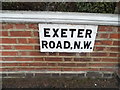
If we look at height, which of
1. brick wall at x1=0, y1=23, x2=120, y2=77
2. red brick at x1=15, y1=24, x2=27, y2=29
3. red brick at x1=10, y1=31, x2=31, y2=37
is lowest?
brick wall at x1=0, y1=23, x2=120, y2=77

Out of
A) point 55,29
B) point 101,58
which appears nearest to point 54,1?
point 55,29

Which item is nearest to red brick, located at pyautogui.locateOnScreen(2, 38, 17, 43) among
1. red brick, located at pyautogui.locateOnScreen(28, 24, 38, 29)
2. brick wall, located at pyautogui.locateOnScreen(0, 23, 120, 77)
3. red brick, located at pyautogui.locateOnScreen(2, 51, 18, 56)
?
brick wall, located at pyautogui.locateOnScreen(0, 23, 120, 77)

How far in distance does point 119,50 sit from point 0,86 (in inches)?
63.1

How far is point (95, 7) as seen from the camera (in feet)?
8.55

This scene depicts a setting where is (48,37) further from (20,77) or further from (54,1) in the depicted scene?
(20,77)

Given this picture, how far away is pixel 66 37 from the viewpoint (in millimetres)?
2404

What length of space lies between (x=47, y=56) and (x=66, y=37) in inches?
14.9

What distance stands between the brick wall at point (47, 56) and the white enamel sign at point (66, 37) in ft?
0.23

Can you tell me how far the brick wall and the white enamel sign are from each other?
0.07 metres

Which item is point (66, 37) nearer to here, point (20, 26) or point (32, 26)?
point (32, 26)

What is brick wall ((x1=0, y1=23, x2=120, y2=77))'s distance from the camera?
92.9 inches

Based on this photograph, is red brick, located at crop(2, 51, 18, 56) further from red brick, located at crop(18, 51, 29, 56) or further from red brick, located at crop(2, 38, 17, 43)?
red brick, located at crop(2, 38, 17, 43)

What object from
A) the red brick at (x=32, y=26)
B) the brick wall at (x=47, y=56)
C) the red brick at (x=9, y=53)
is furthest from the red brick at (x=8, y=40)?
the red brick at (x=32, y=26)

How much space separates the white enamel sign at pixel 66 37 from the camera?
232 centimetres
